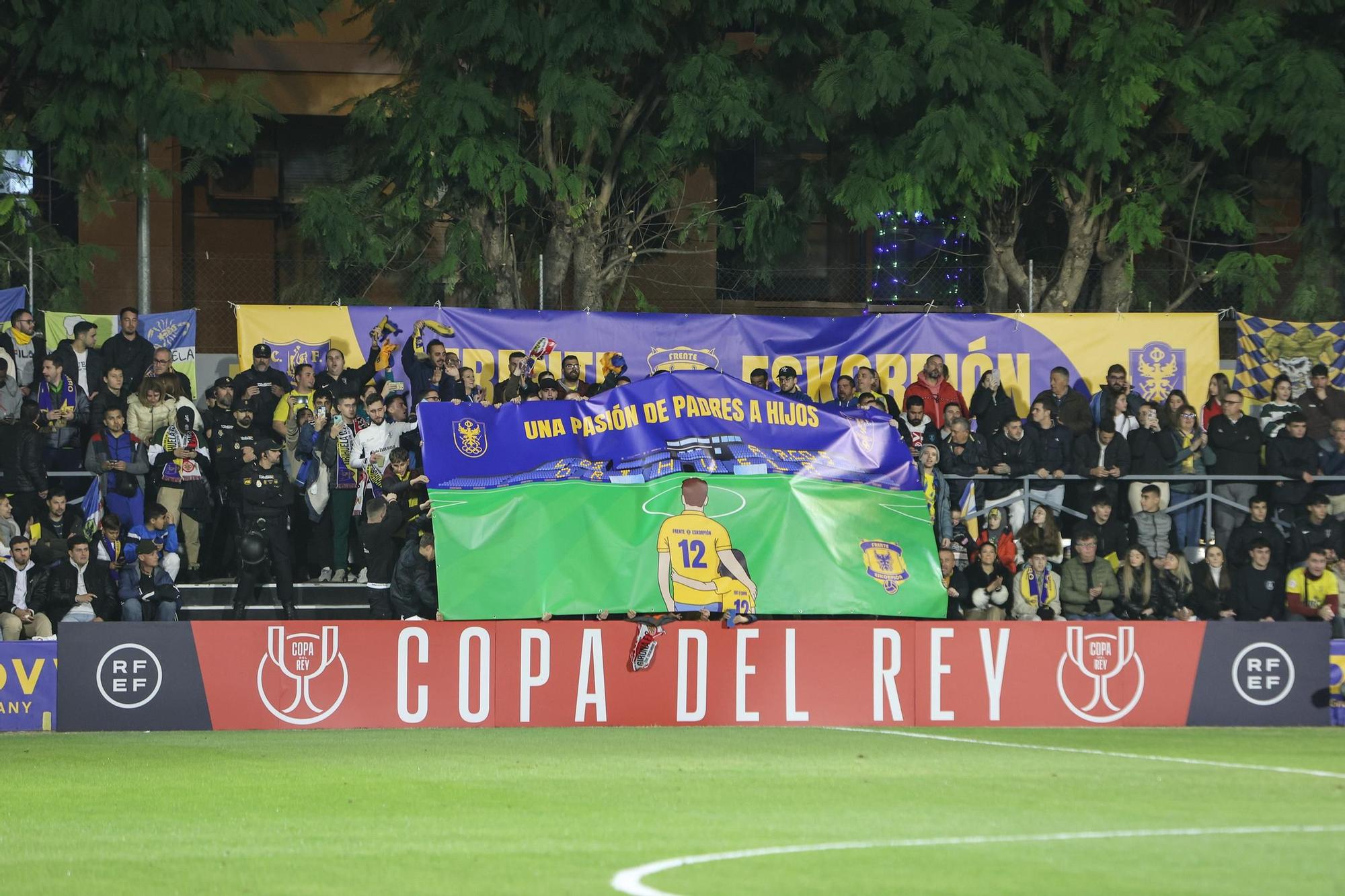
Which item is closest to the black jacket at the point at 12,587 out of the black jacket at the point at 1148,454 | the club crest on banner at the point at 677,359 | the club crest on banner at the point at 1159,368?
the club crest on banner at the point at 677,359

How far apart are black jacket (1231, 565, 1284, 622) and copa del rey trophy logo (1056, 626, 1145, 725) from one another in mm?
2620

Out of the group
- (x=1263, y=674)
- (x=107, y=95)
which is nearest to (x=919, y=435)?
(x=1263, y=674)

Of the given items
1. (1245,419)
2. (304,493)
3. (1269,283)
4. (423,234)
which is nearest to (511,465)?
(304,493)

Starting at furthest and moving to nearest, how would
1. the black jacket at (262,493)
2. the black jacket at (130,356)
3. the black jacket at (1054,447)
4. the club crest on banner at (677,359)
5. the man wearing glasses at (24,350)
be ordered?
1. the club crest on banner at (677,359)
2. the black jacket at (1054,447)
3. the black jacket at (130,356)
4. the man wearing glasses at (24,350)
5. the black jacket at (262,493)

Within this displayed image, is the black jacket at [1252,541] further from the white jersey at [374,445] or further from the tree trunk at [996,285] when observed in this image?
the white jersey at [374,445]

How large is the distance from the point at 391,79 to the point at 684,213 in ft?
21.1

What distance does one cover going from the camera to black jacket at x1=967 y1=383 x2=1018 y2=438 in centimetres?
2102

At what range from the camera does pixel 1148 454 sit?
20.1m

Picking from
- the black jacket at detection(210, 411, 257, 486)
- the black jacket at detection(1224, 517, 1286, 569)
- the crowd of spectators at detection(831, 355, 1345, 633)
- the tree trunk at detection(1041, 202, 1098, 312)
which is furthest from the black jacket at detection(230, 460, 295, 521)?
the tree trunk at detection(1041, 202, 1098, 312)

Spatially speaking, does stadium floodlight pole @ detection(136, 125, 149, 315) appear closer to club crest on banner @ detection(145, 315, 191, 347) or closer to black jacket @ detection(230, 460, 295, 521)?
club crest on banner @ detection(145, 315, 191, 347)

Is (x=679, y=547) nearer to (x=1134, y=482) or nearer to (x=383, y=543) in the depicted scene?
(x=383, y=543)

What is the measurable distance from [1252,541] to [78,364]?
45.0ft

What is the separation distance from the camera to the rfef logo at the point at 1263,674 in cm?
1691

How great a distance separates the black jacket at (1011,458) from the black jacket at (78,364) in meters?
10.5
